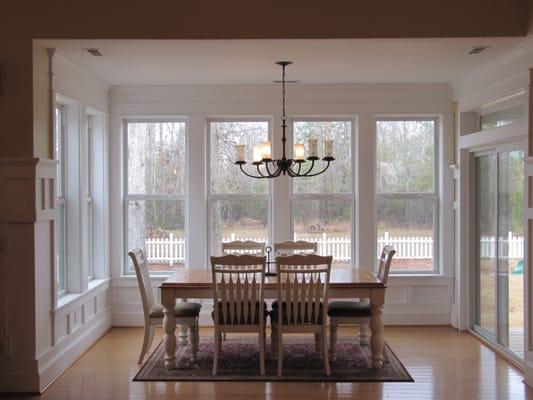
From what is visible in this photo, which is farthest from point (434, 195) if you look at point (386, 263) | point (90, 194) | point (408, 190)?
point (90, 194)

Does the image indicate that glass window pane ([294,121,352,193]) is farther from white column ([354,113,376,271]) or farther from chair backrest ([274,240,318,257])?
chair backrest ([274,240,318,257])

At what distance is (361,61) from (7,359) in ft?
12.3

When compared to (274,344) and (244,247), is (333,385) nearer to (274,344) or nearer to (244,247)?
(274,344)

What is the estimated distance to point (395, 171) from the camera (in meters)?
6.72

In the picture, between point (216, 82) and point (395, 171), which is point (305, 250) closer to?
point (395, 171)

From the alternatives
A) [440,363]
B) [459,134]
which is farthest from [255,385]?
[459,134]

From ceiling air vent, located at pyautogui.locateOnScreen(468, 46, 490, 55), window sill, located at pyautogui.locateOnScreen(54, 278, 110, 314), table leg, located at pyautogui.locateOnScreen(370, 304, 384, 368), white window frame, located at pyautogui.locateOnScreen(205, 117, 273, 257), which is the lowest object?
table leg, located at pyautogui.locateOnScreen(370, 304, 384, 368)

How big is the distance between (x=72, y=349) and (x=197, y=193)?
7.18 feet

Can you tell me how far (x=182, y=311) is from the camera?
5.04 m

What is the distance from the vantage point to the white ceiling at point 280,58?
4.52 m

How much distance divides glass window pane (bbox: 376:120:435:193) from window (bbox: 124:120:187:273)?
2287mm

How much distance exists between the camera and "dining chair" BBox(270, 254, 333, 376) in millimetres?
4672

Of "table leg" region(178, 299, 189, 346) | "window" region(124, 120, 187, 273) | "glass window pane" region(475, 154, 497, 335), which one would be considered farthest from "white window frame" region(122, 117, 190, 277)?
"glass window pane" region(475, 154, 497, 335)

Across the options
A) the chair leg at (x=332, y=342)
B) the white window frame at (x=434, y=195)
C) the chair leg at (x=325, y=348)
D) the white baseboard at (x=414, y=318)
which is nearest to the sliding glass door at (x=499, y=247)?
the white baseboard at (x=414, y=318)
